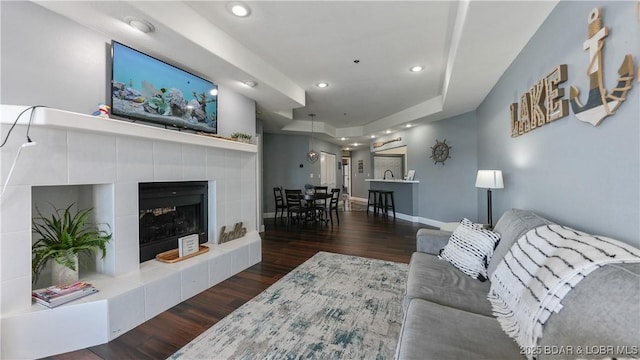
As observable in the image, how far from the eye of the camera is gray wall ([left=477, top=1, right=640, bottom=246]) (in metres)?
1.12

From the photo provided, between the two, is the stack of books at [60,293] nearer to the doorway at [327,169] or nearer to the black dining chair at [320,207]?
the black dining chair at [320,207]

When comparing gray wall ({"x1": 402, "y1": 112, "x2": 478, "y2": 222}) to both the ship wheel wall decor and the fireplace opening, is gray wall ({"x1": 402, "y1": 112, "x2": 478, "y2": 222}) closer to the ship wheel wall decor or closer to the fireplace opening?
the ship wheel wall decor

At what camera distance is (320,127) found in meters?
6.71

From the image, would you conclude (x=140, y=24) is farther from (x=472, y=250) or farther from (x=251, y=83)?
(x=472, y=250)

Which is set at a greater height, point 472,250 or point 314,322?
point 472,250

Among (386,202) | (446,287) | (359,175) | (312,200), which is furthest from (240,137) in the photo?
(359,175)

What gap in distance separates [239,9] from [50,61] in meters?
1.47

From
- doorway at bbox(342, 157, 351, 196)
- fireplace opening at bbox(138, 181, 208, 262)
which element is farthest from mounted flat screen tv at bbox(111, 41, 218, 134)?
doorway at bbox(342, 157, 351, 196)

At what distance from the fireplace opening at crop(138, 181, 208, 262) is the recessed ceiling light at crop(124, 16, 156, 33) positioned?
1.34 meters

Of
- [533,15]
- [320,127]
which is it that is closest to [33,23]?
[533,15]

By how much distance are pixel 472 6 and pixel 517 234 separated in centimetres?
163

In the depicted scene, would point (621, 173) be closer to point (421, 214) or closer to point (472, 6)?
point (472, 6)

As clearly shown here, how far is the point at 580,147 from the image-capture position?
4.84 feet

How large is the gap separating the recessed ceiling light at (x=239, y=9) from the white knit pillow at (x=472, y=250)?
2.71 m
